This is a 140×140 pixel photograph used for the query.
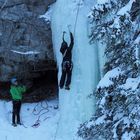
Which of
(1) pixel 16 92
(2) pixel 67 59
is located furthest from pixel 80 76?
(1) pixel 16 92

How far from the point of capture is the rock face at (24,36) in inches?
547

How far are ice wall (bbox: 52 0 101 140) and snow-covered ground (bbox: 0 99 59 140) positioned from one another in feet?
2.25

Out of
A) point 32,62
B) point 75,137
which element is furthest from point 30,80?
point 75,137

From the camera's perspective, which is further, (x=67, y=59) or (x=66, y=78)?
(x=66, y=78)

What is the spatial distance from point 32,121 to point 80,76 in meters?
2.28

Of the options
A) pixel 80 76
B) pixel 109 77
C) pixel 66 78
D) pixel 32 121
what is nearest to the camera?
pixel 109 77

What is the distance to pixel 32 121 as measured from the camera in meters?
14.5

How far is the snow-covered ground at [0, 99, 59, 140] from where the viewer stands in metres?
13.6

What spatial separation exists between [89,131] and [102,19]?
1.93 m

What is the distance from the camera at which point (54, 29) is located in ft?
44.3

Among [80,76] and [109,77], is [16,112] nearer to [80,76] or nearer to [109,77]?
[80,76]

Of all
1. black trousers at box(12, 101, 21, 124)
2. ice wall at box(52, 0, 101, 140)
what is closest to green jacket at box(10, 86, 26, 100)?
black trousers at box(12, 101, 21, 124)

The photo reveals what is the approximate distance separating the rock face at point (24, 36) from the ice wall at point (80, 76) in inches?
41.4

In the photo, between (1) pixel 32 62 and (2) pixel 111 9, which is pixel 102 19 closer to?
(2) pixel 111 9
